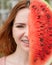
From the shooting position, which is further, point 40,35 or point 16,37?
point 16,37

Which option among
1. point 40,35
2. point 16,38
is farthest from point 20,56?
point 40,35

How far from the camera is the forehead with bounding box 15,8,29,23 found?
2.81 ft

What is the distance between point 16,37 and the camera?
889 millimetres

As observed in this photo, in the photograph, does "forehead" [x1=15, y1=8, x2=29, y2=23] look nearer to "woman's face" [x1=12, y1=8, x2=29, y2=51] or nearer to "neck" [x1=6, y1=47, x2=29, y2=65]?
"woman's face" [x1=12, y1=8, x2=29, y2=51]

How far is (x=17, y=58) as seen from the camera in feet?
3.06

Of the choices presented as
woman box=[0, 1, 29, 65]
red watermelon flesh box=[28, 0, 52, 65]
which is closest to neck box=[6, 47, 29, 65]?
woman box=[0, 1, 29, 65]

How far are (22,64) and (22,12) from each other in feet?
0.71

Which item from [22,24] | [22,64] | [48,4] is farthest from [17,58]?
[48,4]

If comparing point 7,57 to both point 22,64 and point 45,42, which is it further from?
point 45,42

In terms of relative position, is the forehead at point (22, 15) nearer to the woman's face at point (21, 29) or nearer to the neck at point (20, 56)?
the woman's face at point (21, 29)

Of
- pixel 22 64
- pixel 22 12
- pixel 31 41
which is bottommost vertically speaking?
pixel 22 64

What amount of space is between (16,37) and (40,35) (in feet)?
0.49

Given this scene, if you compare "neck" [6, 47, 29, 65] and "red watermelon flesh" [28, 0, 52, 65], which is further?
"neck" [6, 47, 29, 65]

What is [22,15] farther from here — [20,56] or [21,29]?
[20,56]
